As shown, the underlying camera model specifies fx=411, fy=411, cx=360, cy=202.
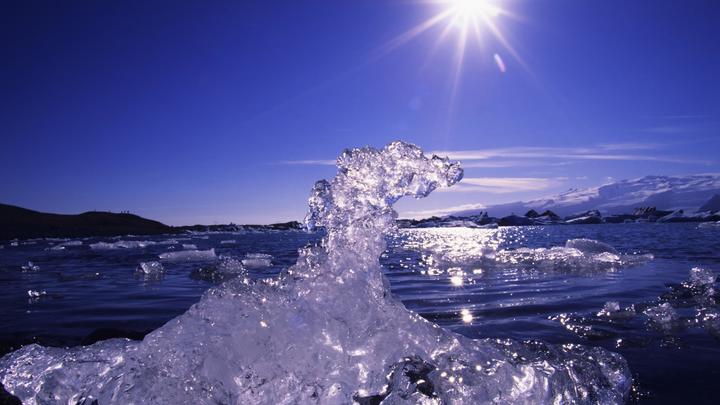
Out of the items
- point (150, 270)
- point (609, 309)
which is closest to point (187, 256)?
point (150, 270)

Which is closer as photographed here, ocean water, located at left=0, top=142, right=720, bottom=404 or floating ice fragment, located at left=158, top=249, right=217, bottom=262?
ocean water, located at left=0, top=142, right=720, bottom=404

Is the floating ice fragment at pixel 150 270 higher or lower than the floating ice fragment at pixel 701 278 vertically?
higher

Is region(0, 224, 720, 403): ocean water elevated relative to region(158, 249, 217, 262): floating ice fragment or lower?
lower

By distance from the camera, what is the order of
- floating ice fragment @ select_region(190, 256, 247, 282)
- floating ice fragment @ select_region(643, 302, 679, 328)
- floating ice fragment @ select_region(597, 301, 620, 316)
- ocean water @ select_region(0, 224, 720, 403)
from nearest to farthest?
ocean water @ select_region(0, 224, 720, 403), floating ice fragment @ select_region(643, 302, 679, 328), floating ice fragment @ select_region(597, 301, 620, 316), floating ice fragment @ select_region(190, 256, 247, 282)

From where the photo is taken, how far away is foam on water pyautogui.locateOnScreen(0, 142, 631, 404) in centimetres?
200

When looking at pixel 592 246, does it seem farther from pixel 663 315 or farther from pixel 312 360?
pixel 312 360

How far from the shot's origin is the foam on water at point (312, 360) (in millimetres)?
1996

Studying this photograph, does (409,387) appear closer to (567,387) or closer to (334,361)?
(334,361)

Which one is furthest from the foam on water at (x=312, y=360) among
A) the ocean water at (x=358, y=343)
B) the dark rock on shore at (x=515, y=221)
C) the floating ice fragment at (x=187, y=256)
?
the dark rock on shore at (x=515, y=221)

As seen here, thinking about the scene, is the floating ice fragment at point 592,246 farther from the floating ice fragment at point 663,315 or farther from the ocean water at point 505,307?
the floating ice fragment at point 663,315

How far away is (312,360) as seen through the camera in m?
2.17

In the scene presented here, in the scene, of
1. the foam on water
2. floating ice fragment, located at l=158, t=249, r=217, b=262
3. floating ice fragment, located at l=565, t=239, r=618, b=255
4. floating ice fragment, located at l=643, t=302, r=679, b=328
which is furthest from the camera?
floating ice fragment, located at l=158, t=249, r=217, b=262

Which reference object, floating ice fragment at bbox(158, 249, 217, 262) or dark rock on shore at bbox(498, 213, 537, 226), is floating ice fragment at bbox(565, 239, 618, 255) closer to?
floating ice fragment at bbox(158, 249, 217, 262)

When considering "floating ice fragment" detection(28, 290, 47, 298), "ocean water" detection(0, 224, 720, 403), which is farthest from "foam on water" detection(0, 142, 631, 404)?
"floating ice fragment" detection(28, 290, 47, 298)
